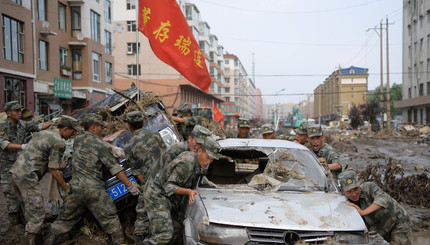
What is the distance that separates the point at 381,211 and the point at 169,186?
225cm

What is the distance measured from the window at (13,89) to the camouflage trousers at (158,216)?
1504cm

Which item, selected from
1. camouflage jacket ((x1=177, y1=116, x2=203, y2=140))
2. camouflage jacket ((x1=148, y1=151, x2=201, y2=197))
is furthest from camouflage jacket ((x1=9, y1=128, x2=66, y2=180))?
camouflage jacket ((x1=177, y1=116, x2=203, y2=140))

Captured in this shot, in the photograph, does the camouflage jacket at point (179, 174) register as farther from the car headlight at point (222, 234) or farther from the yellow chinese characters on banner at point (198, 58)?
the yellow chinese characters on banner at point (198, 58)

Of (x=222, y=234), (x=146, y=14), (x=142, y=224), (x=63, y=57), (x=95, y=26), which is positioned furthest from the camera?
(x=95, y=26)

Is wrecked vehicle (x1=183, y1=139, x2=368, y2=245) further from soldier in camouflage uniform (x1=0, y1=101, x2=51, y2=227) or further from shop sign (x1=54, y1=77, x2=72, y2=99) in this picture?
shop sign (x1=54, y1=77, x2=72, y2=99)

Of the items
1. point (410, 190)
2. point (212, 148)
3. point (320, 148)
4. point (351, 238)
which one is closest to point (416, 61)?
point (410, 190)

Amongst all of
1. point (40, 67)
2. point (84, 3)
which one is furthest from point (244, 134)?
point (84, 3)

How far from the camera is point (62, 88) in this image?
20750 mm

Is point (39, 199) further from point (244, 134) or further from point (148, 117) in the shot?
point (244, 134)

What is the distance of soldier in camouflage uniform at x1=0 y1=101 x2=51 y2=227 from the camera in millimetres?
5316

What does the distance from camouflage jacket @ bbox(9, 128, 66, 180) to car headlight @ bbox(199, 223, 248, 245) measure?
2.46 m

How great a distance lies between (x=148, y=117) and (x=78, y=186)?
2.48 m

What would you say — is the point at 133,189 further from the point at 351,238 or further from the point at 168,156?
the point at 351,238

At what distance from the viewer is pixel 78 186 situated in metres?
4.17
